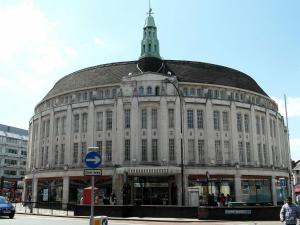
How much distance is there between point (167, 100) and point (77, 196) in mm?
16387

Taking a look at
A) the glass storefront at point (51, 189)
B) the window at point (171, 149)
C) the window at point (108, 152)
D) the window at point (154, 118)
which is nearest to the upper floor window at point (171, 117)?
the window at point (154, 118)

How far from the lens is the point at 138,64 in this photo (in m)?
52.2

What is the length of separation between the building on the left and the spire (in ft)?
196

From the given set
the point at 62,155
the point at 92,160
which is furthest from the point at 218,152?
the point at 92,160

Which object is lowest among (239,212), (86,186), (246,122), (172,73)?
(239,212)

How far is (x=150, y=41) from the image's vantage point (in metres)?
55.2

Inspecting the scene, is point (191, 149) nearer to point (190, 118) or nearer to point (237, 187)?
point (190, 118)

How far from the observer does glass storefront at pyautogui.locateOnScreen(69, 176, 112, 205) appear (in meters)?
44.9

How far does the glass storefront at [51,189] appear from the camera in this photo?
48.0m

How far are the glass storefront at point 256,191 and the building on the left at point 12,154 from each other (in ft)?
225

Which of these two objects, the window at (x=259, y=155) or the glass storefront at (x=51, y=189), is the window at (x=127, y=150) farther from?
the window at (x=259, y=155)

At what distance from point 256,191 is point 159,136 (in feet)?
47.1

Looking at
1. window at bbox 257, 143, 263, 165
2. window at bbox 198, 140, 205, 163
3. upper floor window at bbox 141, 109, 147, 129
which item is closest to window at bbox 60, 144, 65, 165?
upper floor window at bbox 141, 109, 147, 129

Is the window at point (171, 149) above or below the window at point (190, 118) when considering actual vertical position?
below
